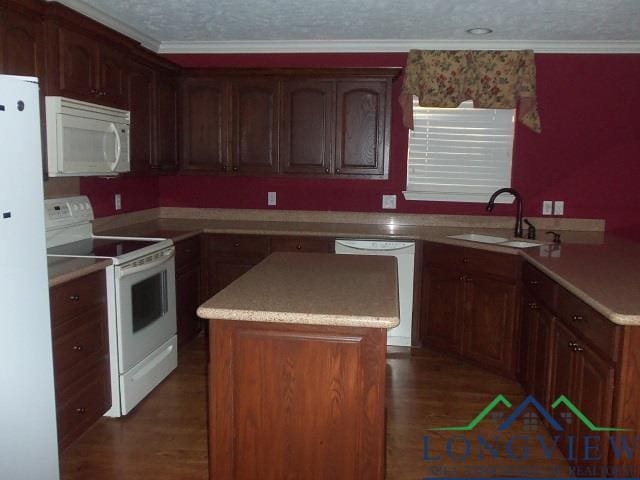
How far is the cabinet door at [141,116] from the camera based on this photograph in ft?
12.0

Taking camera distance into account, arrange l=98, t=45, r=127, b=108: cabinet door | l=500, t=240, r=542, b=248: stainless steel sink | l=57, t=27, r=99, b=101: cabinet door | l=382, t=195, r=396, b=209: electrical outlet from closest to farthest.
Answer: l=57, t=27, r=99, b=101: cabinet door
l=98, t=45, r=127, b=108: cabinet door
l=500, t=240, r=542, b=248: stainless steel sink
l=382, t=195, r=396, b=209: electrical outlet

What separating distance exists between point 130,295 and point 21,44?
1.34m

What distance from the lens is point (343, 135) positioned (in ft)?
13.8

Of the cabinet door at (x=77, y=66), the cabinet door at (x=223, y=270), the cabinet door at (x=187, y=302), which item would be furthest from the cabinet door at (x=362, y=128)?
the cabinet door at (x=77, y=66)

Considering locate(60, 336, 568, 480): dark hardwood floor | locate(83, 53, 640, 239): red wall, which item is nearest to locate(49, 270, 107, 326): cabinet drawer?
locate(60, 336, 568, 480): dark hardwood floor

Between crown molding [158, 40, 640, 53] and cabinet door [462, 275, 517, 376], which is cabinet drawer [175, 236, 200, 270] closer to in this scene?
crown molding [158, 40, 640, 53]

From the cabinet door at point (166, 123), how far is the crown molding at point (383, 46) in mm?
497

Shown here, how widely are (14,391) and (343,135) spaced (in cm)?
294

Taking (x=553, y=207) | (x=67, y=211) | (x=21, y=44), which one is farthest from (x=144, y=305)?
(x=553, y=207)

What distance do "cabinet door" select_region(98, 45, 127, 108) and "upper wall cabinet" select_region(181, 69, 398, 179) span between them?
890 millimetres

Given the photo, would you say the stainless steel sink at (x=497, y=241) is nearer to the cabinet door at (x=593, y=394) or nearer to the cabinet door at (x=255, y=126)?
the cabinet door at (x=593, y=394)

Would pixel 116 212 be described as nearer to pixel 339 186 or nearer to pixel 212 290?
pixel 212 290

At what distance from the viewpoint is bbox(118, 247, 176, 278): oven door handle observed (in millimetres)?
2855

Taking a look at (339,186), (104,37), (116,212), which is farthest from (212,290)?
(104,37)
